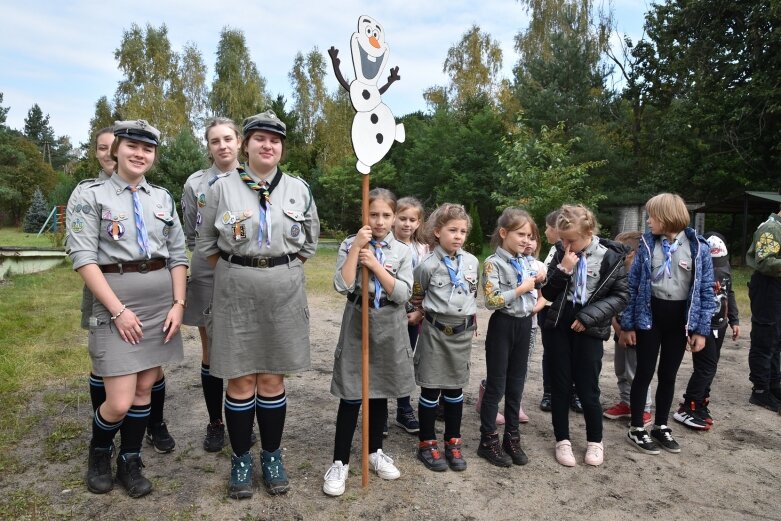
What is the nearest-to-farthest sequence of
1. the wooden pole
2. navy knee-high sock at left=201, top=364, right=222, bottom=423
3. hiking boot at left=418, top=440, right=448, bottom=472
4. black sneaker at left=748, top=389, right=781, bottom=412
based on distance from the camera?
the wooden pole → hiking boot at left=418, top=440, right=448, bottom=472 → navy knee-high sock at left=201, top=364, right=222, bottom=423 → black sneaker at left=748, top=389, right=781, bottom=412

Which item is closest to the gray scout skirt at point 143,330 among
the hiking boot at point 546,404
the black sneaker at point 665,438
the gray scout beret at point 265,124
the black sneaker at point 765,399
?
the gray scout beret at point 265,124

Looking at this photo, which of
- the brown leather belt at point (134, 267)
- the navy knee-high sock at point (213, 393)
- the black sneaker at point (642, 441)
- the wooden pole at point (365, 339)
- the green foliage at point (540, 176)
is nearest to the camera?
the brown leather belt at point (134, 267)

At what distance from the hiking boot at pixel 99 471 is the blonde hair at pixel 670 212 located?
3756mm

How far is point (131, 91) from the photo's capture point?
3231 cm

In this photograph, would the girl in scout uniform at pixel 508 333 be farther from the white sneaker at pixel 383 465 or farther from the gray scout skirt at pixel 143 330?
the gray scout skirt at pixel 143 330

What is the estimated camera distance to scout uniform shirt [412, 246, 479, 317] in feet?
11.4

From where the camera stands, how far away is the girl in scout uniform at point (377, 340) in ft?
10.6

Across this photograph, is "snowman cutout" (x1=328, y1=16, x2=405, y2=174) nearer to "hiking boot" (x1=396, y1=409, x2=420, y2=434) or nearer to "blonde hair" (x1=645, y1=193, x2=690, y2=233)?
"blonde hair" (x1=645, y1=193, x2=690, y2=233)

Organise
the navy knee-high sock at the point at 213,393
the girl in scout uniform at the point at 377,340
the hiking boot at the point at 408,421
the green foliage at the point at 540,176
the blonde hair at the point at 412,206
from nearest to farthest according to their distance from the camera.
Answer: the girl in scout uniform at the point at 377,340 → the navy knee-high sock at the point at 213,393 → the blonde hair at the point at 412,206 → the hiking boot at the point at 408,421 → the green foliage at the point at 540,176

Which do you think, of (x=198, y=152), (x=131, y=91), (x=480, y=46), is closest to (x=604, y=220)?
(x=480, y=46)

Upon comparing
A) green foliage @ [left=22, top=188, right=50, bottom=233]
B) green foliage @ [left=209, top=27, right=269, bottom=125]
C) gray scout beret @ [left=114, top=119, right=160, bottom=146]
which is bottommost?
green foliage @ [left=22, top=188, right=50, bottom=233]

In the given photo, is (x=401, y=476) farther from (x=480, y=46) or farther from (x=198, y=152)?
(x=480, y=46)

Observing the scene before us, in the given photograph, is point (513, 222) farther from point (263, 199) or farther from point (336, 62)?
point (263, 199)

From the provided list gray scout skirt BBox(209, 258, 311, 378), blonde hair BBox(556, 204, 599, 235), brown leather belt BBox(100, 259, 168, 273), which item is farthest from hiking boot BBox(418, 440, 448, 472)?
brown leather belt BBox(100, 259, 168, 273)
